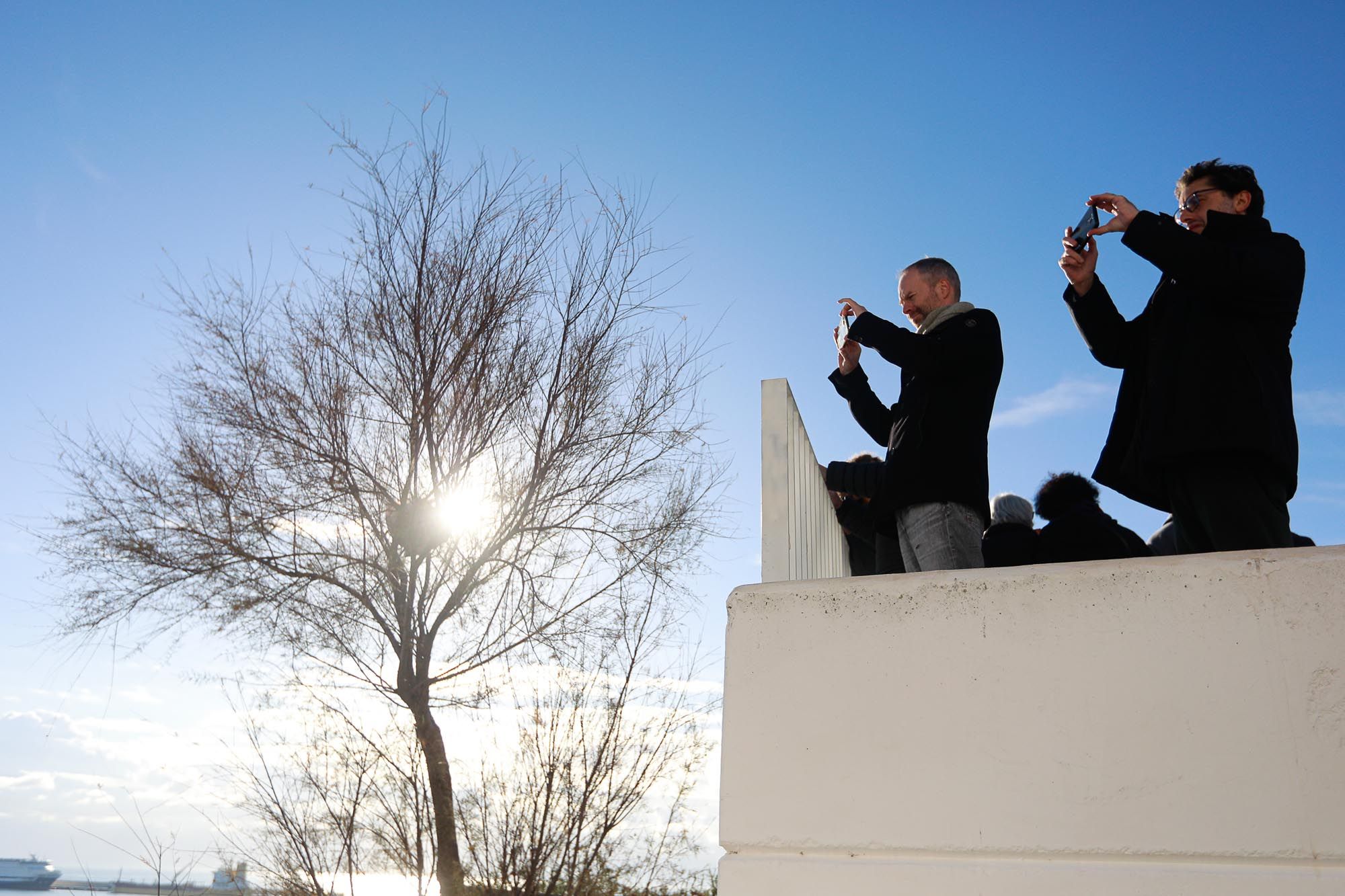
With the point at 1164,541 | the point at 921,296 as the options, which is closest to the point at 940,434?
the point at 921,296

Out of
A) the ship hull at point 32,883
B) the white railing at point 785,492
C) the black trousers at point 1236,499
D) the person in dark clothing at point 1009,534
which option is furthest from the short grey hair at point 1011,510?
the ship hull at point 32,883

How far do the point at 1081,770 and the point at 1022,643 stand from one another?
21 cm

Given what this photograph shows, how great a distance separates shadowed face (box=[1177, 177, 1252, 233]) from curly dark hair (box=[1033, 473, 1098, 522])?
827mm

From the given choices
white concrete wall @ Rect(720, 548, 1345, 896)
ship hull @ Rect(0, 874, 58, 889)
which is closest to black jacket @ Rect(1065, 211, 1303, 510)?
white concrete wall @ Rect(720, 548, 1345, 896)

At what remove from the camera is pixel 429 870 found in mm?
4496

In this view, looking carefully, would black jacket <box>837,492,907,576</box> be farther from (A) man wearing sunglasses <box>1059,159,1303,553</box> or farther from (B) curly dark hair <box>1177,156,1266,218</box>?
(B) curly dark hair <box>1177,156,1266,218</box>

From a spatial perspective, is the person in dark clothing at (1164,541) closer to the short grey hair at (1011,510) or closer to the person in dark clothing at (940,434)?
the short grey hair at (1011,510)

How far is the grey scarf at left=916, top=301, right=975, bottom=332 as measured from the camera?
6.77ft

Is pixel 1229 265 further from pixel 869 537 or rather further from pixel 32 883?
pixel 32 883

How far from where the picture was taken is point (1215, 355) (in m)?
1.66

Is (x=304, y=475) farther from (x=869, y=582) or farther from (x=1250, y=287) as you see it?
(x=1250, y=287)

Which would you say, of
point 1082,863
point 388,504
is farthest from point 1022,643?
point 388,504

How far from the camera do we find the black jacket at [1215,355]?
159 cm

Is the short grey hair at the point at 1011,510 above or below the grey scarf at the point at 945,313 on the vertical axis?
below
